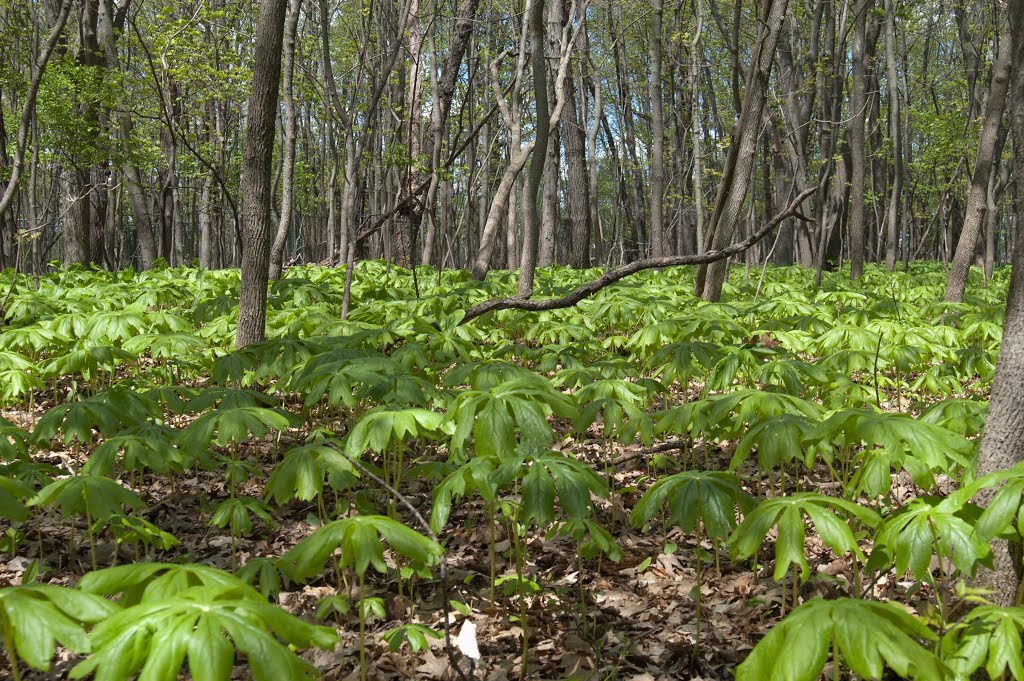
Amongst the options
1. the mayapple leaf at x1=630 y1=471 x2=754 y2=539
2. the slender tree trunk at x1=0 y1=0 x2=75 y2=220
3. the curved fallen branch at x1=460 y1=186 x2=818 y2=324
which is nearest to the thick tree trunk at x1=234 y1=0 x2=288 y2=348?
the curved fallen branch at x1=460 y1=186 x2=818 y2=324

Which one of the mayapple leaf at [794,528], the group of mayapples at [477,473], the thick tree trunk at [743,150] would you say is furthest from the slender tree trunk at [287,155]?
the mayapple leaf at [794,528]

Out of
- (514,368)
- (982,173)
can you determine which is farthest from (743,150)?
(514,368)

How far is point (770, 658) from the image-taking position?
1354mm

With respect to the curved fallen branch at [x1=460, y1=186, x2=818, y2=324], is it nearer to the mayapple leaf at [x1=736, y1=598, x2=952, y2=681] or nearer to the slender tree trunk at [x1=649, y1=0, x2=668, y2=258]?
the mayapple leaf at [x1=736, y1=598, x2=952, y2=681]

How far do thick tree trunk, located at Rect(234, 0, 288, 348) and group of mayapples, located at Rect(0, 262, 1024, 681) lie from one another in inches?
12.1

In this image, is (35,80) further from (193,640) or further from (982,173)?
(982,173)

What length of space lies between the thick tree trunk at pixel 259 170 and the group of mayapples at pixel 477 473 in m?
0.31

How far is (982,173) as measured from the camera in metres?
7.62

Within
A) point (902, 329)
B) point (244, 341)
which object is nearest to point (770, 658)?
point (902, 329)

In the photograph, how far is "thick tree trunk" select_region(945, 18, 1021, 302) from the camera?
7.38 metres

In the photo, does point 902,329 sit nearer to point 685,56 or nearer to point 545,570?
point 545,570

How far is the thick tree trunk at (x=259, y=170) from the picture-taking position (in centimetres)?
480

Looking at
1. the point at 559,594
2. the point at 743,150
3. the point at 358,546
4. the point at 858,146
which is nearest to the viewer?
the point at 358,546

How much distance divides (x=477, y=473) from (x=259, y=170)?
376 cm
